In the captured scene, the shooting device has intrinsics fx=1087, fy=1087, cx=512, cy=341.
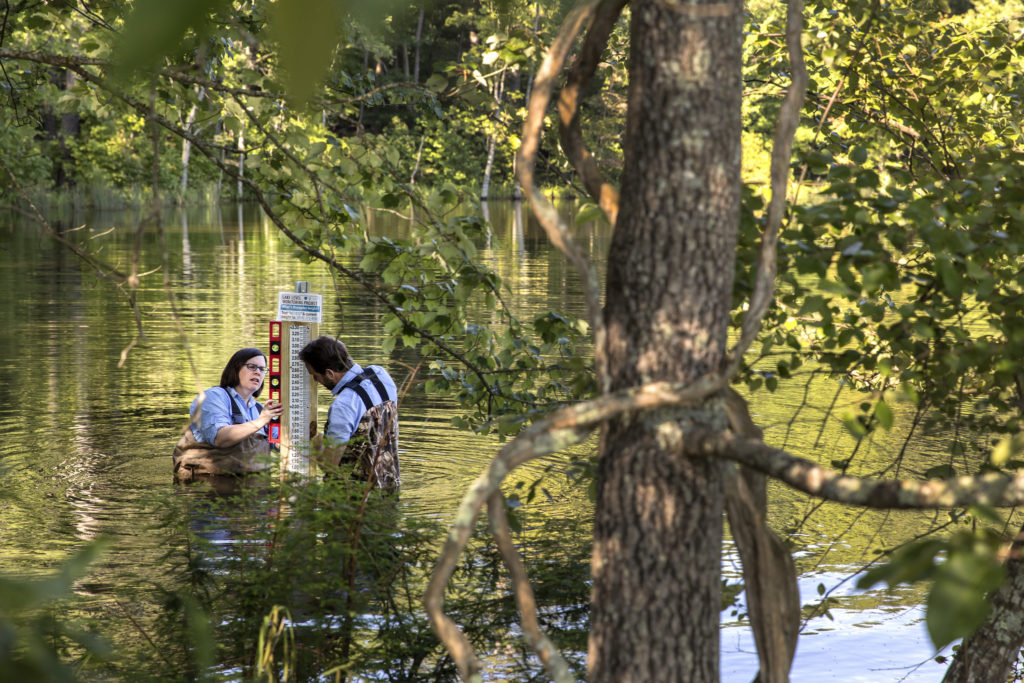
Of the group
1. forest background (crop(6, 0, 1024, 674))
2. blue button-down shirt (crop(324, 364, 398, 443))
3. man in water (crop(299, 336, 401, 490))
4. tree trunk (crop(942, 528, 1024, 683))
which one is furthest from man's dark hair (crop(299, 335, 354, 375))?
tree trunk (crop(942, 528, 1024, 683))

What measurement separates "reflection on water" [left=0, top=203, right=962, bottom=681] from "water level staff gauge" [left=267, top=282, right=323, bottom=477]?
0.67 meters

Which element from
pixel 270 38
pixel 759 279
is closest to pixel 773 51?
pixel 759 279

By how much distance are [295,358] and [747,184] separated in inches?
180

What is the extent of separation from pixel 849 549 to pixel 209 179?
57.0 metres

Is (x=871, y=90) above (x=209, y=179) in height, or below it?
below

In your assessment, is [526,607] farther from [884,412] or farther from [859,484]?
[884,412]

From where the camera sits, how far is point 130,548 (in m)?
6.75

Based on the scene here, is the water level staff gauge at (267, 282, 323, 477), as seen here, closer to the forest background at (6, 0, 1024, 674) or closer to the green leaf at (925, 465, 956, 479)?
the forest background at (6, 0, 1024, 674)

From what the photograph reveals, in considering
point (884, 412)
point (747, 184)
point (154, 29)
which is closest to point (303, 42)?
point (154, 29)

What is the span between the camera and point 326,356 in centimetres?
671

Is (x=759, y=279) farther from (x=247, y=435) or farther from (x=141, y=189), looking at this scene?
(x=141, y=189)

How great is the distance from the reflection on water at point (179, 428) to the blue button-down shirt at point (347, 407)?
2.32 ft

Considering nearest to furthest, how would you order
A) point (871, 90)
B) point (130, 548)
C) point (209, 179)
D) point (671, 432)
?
point (671, 432)
point (871, 90)
point (130, 548)
point (209, 179)

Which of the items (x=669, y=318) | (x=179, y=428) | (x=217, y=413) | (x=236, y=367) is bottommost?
(x=179, y=428)
